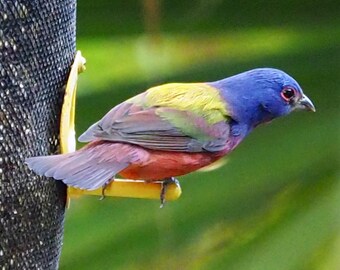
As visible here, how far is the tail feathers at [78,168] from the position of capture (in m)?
2.56

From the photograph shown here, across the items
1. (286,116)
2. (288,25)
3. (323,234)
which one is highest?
(288,25)

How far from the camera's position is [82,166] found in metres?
2.64

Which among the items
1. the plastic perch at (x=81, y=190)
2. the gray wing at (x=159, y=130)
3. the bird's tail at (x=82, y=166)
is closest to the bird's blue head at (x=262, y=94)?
the gray wing at (x=159, y=130)

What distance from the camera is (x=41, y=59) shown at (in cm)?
275

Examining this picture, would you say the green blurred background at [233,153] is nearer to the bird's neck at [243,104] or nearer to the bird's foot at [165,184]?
the bird's neck at [243,104]

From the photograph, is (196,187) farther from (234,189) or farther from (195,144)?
(195,144)

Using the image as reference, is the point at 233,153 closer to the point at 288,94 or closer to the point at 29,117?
the point at 288,94

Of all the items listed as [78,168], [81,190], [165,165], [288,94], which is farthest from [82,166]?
[288,94]

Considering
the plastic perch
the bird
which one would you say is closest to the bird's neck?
the bird

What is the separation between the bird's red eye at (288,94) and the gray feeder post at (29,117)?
2.14ft

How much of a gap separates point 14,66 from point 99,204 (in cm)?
72

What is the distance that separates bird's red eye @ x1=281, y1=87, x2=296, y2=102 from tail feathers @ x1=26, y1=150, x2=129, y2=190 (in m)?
0.63

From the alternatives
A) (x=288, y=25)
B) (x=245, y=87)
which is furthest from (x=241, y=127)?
Result: (x=288, y=25)

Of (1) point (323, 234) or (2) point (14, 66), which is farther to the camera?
(1) point (323, 234)
